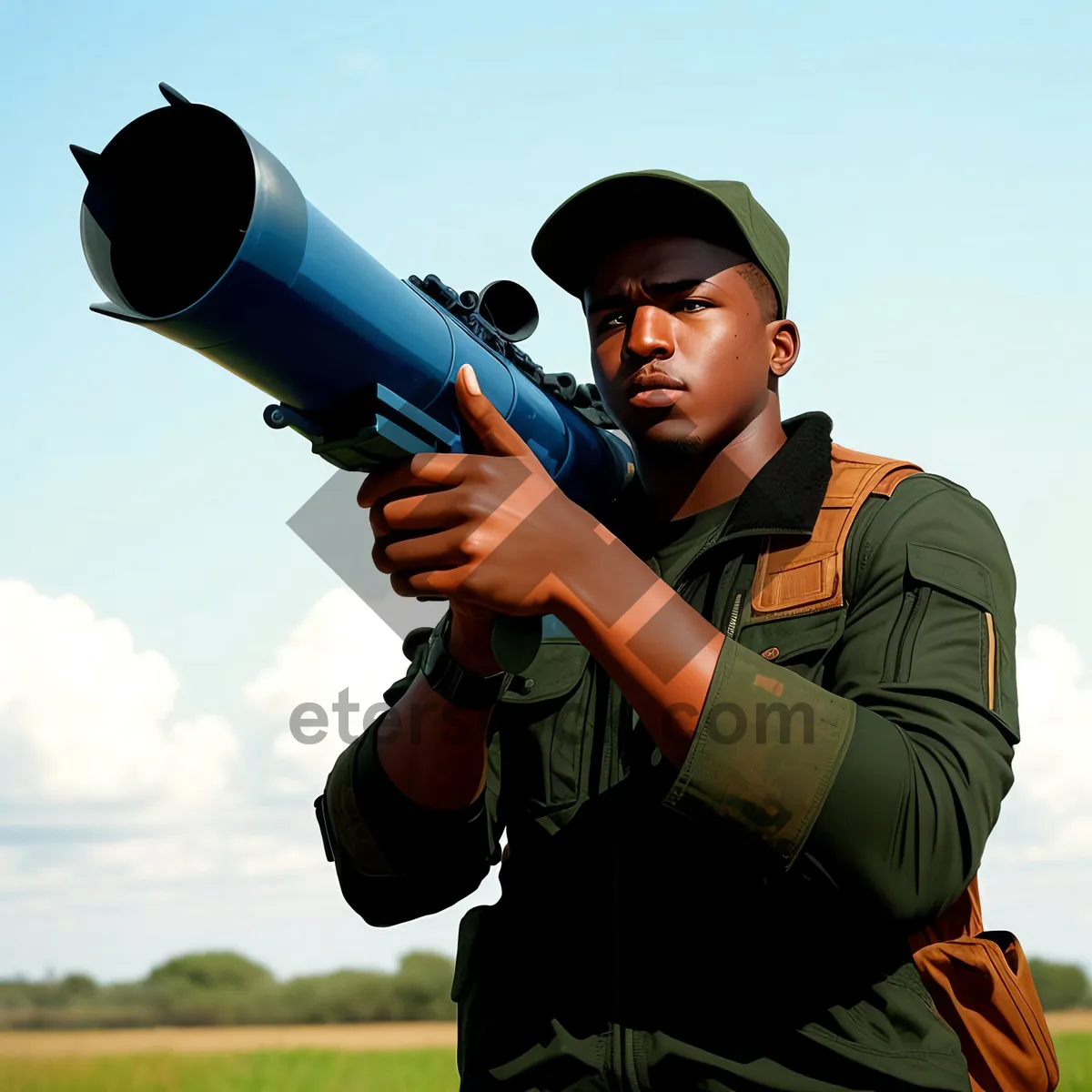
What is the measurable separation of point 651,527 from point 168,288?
1527 millimetres

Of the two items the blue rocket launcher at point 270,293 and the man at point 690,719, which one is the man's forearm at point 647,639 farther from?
the blue rocket launcher at point 270,293

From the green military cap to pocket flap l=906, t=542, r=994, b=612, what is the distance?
102 cm

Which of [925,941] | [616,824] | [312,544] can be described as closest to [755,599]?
[616,824]

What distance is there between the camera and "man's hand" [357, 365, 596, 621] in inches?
107

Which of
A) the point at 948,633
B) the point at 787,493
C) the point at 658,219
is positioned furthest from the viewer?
the point at 658,219

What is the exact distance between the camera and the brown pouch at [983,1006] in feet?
9.81

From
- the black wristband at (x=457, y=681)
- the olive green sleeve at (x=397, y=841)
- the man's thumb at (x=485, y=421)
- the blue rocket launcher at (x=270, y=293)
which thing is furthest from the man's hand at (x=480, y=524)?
the olive green sleeve at (x=397, y=841)

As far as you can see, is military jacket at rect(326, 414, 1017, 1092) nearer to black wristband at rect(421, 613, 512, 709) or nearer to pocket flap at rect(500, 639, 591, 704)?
pocket flap at rect(500, 639, 591, 704)

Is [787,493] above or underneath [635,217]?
underneath

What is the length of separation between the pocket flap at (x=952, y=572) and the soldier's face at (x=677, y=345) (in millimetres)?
713

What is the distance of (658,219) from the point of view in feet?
11.7

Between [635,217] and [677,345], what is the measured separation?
42 centimetres

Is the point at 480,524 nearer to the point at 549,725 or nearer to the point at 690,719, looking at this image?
the point at 690,719

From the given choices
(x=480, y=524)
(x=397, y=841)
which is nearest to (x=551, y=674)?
(x=397, y=841)
